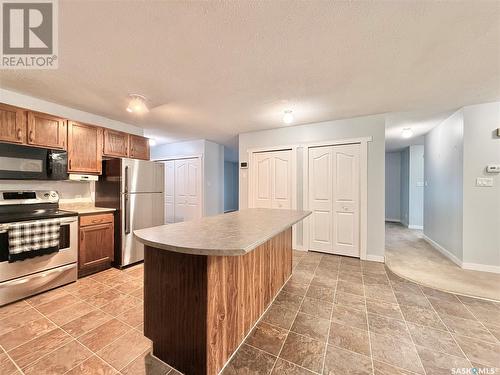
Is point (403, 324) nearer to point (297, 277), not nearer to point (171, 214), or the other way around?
point (297, 277)

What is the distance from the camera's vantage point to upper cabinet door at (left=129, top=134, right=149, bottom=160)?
3756 millimetres

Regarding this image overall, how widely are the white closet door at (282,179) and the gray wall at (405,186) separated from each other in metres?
4.45

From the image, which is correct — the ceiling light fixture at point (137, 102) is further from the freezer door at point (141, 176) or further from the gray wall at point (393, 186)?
the gray wall at point (393, 186)

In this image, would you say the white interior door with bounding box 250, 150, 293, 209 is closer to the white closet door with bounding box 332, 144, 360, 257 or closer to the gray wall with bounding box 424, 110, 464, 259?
the white closet door with bounding box 332, 144, 360, 257

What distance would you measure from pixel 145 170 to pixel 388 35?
11.3 feet

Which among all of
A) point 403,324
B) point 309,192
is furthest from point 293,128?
point 403,324

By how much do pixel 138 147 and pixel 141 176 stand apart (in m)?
0.85

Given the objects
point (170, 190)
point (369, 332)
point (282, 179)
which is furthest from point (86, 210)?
point (369, 332)

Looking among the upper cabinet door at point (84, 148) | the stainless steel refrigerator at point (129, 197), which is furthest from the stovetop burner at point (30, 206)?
the stainless steel refrigerator at point (129, 197)

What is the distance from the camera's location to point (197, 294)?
49.6 inches

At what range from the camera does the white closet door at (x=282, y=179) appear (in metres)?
4.13

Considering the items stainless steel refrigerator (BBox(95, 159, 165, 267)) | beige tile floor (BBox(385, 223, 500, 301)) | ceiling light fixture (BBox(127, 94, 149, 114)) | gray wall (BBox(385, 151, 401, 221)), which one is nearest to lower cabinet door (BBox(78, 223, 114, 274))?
stainless steel refrigerator (BBox(95, 159, 165, 267))

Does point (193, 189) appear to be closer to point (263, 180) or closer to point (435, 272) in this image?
point (263, 180)

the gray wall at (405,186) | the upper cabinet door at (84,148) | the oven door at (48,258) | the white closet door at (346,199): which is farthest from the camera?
the gray wall at (405,186)
